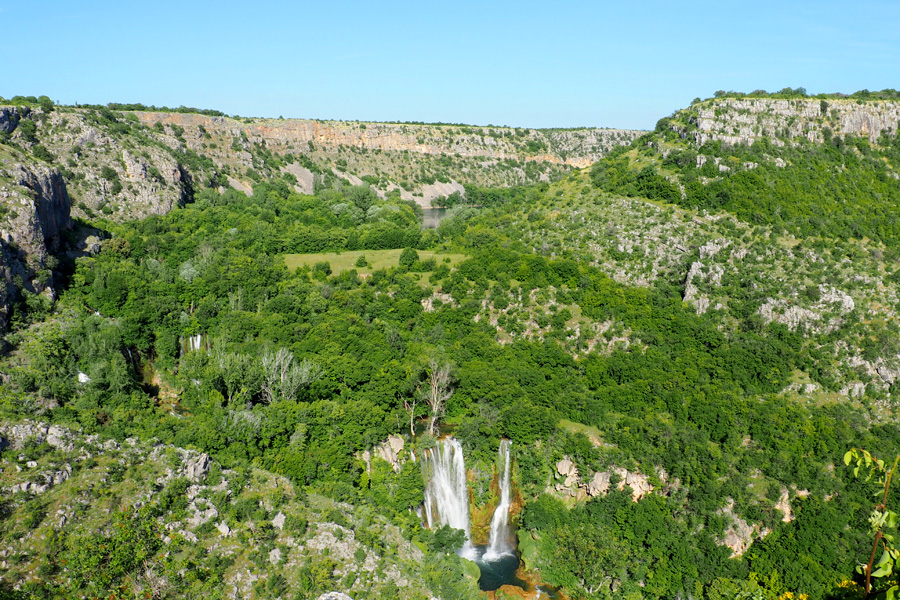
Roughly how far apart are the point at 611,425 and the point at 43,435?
4407 cm

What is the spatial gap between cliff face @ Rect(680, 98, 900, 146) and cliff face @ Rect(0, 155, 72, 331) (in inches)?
3139

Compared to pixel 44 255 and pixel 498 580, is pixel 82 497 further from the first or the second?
pixel 44 255

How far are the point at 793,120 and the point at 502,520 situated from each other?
6595cm

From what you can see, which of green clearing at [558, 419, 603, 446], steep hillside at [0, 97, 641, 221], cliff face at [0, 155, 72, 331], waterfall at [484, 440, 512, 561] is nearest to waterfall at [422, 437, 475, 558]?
waterfall at [484, 440, 512, 561]

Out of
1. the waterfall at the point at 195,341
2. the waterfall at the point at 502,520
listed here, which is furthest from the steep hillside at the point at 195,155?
the waterfall at the point at 502,520

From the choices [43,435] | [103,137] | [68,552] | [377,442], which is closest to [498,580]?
[377,442]

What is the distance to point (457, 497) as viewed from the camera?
53.7 metres

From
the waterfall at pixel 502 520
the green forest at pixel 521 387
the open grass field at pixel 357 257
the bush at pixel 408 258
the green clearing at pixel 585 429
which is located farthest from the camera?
the open grass field at pixel 357 257

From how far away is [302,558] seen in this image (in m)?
39.1

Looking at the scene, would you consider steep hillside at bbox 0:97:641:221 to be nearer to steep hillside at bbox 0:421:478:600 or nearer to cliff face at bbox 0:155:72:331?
cliff face at bbox 0:155:72:331

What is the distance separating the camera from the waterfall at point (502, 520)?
167ft

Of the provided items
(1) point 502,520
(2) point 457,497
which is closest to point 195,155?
(2) point 457,497

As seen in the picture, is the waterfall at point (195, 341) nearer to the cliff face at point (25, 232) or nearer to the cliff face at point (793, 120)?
the cliff face at point (25, 232)

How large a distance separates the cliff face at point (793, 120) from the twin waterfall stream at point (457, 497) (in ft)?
179
